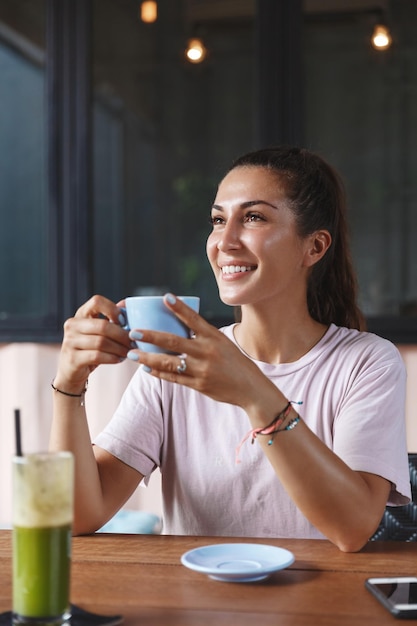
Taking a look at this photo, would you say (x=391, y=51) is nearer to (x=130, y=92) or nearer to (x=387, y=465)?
(x=130, y=92)

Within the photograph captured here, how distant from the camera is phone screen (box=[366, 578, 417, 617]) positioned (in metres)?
0.96

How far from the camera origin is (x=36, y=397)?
9.99 feet

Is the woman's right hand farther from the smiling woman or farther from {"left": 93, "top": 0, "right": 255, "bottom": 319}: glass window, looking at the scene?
{"left": 93, "top": 0, "right": 255, "bottom": 319}: glass window

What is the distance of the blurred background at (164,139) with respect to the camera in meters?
2.98

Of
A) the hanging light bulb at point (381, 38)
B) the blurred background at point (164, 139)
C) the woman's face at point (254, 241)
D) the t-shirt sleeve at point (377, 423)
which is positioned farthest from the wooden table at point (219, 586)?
the hanging light bulb at point (381, 38)

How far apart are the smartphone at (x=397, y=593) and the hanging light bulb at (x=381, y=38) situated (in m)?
2.32

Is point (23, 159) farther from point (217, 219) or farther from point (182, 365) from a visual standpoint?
point (182, 365)

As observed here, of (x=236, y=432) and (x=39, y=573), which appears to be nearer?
(x=39, y=573)

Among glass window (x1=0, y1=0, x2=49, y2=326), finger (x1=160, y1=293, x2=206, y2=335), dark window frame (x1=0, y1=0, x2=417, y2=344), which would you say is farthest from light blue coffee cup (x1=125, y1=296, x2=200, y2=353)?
glass window (x1=0, y1=0, x2=49, y2=326)

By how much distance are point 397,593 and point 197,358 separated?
381 millimetres

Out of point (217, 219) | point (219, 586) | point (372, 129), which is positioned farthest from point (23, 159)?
point (219, 586)

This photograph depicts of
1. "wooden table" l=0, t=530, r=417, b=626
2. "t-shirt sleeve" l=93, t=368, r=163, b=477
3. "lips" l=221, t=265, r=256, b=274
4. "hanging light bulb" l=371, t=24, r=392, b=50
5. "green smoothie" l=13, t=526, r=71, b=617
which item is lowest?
"wooden table" l=0, t=530, r=417, b=626

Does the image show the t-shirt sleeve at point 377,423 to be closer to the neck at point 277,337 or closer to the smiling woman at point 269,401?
the smiling woman at point 269,401

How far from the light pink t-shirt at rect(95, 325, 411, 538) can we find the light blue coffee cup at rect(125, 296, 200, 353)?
448 millimetres
